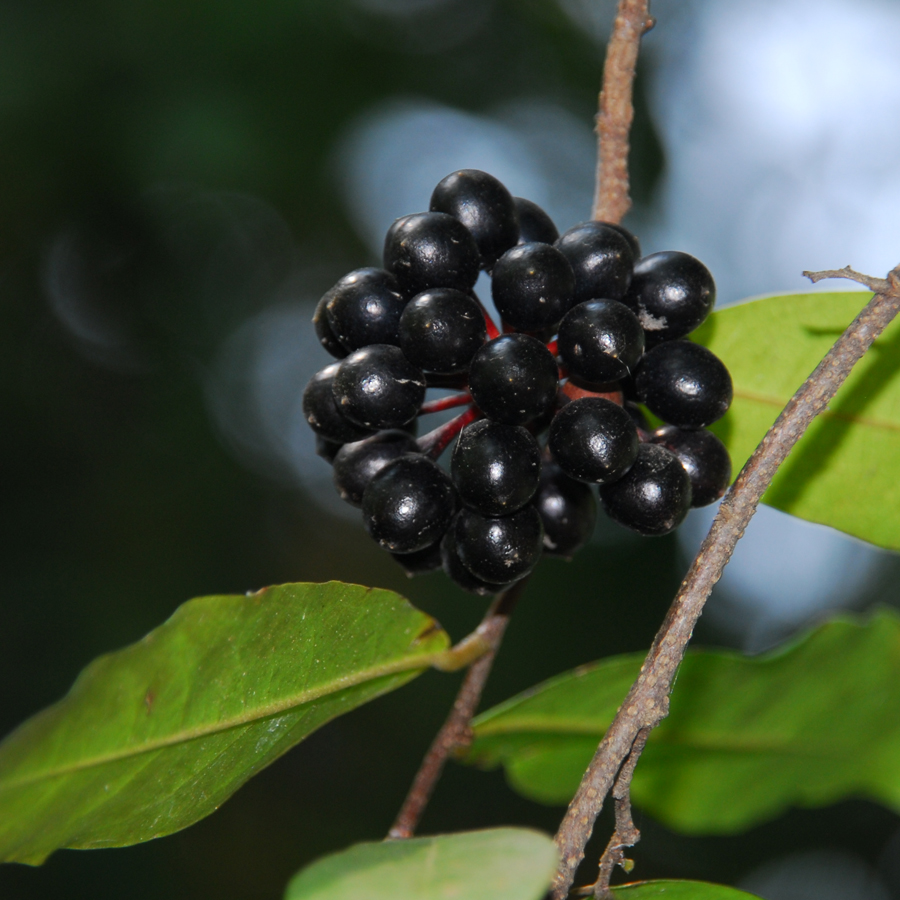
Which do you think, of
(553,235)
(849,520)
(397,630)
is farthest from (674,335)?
(397,630)

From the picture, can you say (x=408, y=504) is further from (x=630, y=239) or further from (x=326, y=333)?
(x=630, y=239)

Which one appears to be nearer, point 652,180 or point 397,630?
point 397,630

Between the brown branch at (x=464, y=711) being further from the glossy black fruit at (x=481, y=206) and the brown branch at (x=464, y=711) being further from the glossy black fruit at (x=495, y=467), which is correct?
the glossy black fruit at (x=481, y=206)

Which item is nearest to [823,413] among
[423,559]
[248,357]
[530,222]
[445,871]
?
[530,222]

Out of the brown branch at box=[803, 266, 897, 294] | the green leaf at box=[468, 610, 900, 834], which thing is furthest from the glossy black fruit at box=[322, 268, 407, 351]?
the green leaf at box=[468, 610, 900, 834]

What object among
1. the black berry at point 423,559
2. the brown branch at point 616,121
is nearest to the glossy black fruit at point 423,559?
the black berry at point 423,559

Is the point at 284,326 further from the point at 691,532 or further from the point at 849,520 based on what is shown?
the point at 849,520
